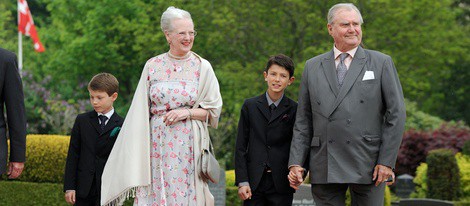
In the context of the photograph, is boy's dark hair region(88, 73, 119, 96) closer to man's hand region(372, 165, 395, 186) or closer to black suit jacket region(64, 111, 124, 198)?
black suit jacket region(64, 111, 124, 198)

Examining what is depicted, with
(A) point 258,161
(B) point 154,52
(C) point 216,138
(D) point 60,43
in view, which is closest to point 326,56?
(A) point 258,161

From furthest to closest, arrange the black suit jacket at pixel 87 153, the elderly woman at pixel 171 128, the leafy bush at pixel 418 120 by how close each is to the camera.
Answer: the leafy bush at pixel 418 120
the black suit jacket at pixel 87 153
the elderly woman at pixel 171 128

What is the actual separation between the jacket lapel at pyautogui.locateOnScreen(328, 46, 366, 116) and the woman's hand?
109cm

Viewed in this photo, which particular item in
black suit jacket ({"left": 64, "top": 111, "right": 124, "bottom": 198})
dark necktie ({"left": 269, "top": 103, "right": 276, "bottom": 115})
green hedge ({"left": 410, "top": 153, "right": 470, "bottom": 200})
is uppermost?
dark necktie ({"left": 269, "top": 103, "right": 276, "bottom": 115})

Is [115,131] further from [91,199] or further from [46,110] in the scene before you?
[46,110]

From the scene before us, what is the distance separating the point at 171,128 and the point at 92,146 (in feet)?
3.64

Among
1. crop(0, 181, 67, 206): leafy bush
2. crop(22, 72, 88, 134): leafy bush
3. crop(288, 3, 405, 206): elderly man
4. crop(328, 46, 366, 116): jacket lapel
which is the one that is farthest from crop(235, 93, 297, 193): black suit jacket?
crop(22, 72, 88, 134): leafy bush

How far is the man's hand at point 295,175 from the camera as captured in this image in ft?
23.3

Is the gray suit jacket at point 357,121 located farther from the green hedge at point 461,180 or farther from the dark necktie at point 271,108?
the green hedge at point 461,180

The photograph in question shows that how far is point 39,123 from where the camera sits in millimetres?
22766

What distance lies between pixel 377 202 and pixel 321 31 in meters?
16.5

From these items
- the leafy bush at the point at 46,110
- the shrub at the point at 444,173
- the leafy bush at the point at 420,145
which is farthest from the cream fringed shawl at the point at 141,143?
the leafy bush at the point at 420,145

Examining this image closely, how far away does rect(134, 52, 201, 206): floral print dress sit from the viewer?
7359 mm

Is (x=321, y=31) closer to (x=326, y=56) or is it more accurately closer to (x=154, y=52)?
(x=154, y=52)
